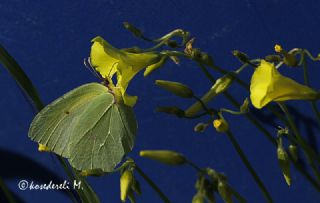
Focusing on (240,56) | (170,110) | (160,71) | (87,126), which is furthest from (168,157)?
(160,71)

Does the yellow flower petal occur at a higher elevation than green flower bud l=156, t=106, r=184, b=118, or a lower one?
higher

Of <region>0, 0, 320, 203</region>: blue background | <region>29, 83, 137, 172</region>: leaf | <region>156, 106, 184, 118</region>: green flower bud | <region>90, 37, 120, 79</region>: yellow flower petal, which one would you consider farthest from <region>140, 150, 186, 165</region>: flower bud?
<region>0, 0, 320, 203</region>: blue background

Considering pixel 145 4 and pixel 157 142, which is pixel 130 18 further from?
pixel 157 142

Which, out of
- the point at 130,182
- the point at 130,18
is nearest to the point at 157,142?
the point at 130,18

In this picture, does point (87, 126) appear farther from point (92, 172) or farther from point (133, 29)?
point (133, 29)

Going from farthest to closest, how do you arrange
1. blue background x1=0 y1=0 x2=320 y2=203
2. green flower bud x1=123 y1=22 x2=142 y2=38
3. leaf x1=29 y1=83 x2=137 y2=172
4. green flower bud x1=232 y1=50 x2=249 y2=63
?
blue background x1=0 y1=0 x2=320 y2=203
leaf x1=29 y1=83 x2=137 y2=172
green flower bud x1=123 y1=22 x2=142 y2=38
green flower bud x1=232 y1=50 x2=249 y2=63

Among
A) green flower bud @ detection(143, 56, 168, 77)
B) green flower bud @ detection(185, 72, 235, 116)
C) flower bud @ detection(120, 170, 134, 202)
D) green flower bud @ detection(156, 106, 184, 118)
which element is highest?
green flower bud @ detection(143, 56, 168, 77)

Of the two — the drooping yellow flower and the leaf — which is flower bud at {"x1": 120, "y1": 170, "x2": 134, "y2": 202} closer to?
the leaf
